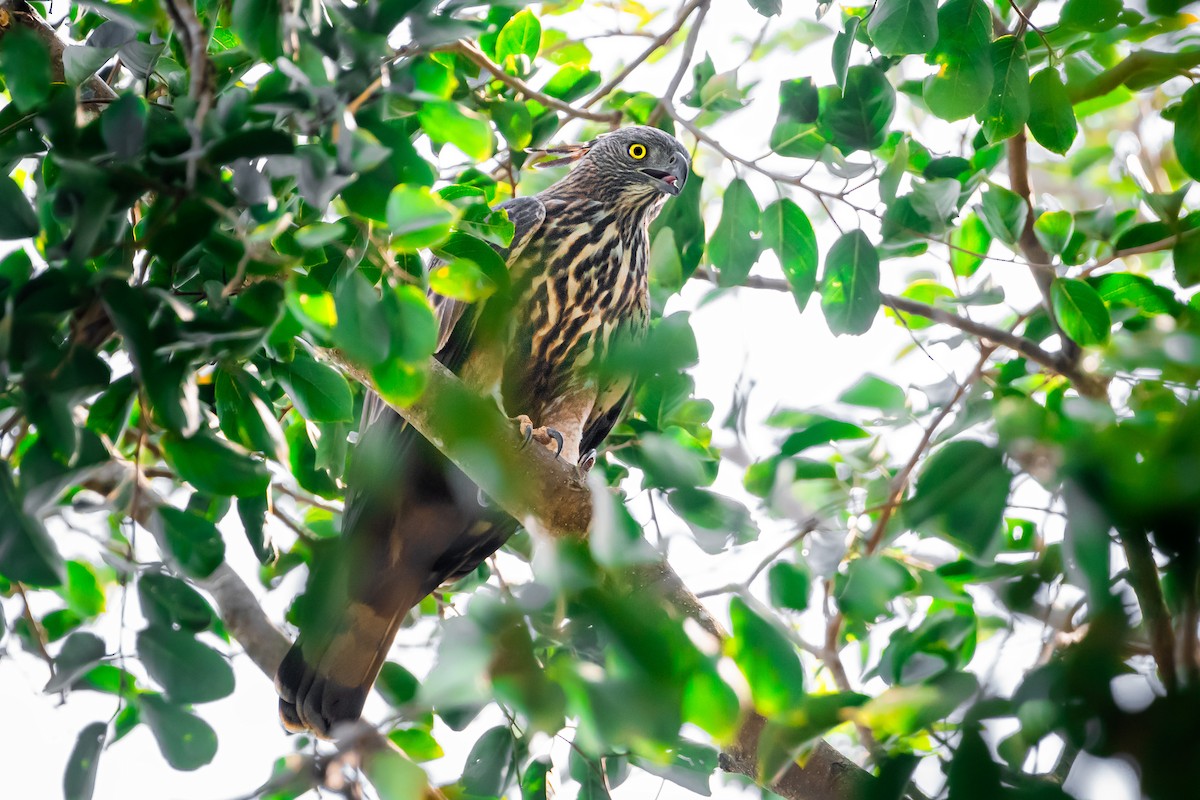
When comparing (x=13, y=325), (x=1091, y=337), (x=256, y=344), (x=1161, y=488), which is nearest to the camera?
(x=1161, y=488)

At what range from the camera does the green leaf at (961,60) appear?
217 centimetres

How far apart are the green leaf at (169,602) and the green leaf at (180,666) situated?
46 mm

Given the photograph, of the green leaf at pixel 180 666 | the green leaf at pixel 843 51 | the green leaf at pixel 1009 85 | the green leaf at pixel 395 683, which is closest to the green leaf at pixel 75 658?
the green leaf at pixel 180 666

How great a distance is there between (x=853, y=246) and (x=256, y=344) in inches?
62.9

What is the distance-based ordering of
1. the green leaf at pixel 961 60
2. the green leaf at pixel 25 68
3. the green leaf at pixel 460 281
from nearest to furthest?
1. the green leaf at pixel 25 68
2. the green leaf at pixel 460 281
3. the green leaf at pixel 961 60

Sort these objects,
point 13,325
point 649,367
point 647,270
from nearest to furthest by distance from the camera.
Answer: point 649,367 → point 13,325 → point 647,270

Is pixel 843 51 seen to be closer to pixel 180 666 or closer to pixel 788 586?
pixel 788 586

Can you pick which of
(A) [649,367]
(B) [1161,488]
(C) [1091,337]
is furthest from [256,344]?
(C) [1091,337]

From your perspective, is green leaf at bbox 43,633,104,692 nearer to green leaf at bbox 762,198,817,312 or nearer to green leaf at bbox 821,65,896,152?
green leaf at bbox 762,198,817,312

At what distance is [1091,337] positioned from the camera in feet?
7.76

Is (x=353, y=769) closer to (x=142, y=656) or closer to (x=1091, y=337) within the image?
(x=142, y=656)

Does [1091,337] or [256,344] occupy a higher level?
[1091,337]

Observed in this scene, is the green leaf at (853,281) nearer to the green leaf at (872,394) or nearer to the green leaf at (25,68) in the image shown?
the green leaf at (872,394)

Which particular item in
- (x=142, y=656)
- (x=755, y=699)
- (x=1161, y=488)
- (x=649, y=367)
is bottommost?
(x=142, y=656)
